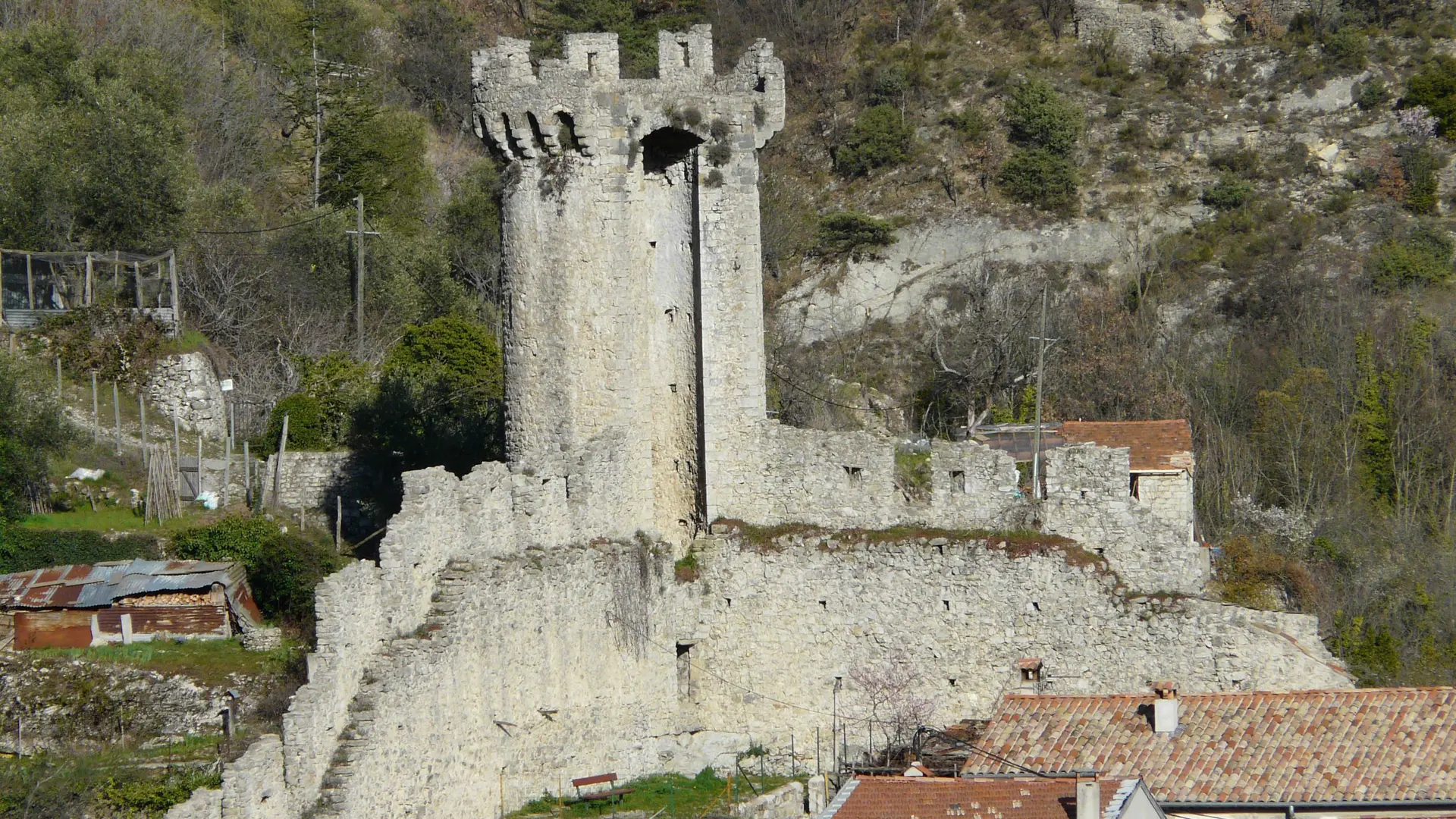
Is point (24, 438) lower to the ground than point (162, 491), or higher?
higher

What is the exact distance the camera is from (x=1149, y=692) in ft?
92.6

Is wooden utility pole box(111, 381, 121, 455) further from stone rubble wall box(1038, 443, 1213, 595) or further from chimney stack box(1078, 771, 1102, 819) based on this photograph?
chimney stack box(1078, 771, 1102, 819)

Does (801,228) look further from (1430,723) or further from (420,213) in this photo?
(1430,723)

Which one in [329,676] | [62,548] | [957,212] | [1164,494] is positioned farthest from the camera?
[957,212]

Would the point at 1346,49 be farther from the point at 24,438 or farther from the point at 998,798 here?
the point at 998,798

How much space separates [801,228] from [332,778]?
39925 millimetres

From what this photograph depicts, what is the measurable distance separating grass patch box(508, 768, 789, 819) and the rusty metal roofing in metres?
5.77

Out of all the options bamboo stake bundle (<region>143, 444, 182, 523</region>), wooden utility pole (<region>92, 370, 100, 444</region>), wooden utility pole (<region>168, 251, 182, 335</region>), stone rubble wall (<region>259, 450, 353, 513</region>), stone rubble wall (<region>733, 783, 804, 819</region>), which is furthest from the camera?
wooden utility pole (<region>168, 251, 182, 335</region>)

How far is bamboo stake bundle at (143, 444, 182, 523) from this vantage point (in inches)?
1403

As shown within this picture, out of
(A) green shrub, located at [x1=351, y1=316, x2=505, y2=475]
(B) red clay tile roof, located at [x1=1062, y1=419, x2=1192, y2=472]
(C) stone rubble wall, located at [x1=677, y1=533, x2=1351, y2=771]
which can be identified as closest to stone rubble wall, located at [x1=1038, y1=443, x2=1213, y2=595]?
(C) stone rubble wall, located at [x1=677, y1=533, x2=1351, y2=771]

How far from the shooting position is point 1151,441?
33562mm

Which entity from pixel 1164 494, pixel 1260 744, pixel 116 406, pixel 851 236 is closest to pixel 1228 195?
pixel 851 236

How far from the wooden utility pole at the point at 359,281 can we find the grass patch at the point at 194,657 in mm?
18139

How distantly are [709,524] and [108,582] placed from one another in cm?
782
